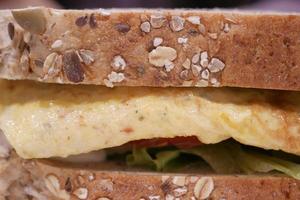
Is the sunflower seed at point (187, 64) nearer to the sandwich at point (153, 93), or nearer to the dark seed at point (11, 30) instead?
the sandwich at point (153, 93)

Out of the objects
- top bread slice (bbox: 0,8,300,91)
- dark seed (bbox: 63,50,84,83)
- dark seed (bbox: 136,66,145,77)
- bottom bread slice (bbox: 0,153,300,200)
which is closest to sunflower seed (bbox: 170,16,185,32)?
top bread slice (bbox: 0,8,300,91)

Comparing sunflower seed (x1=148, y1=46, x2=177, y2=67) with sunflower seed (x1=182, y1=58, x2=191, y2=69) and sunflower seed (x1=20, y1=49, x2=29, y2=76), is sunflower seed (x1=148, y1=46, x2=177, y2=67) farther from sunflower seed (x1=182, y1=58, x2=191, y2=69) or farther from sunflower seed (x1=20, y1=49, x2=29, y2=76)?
sunflower seed (x1=20, y1=49, x2=29, y2=76)

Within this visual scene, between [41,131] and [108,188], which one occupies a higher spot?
[41,131]

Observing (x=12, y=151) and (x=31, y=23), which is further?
(x=12, y=151)

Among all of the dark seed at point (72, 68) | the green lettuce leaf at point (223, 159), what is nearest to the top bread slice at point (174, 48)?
the dark seed at point (72, 68)

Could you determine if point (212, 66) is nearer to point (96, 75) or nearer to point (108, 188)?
point (96, 75)

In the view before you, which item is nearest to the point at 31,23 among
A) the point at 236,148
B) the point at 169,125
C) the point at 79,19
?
the point at 79,19

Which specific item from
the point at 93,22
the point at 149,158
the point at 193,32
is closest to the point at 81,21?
the point at 93,22

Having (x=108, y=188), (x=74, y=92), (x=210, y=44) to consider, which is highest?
(x=210, y=44)
